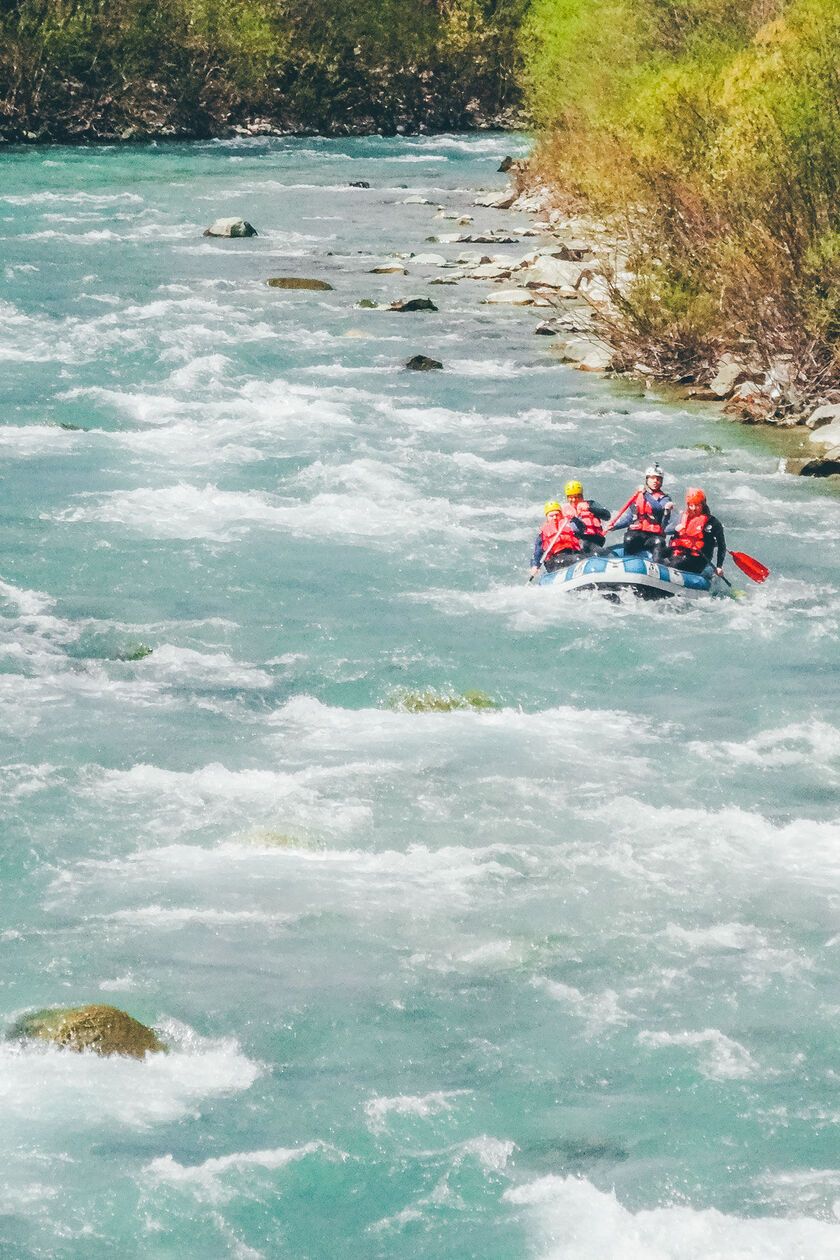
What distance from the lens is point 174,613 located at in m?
18.5

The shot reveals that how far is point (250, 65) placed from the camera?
72938 millimetres

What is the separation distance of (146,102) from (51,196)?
23.1 meters

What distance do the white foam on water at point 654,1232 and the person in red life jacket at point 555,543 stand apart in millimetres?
9909

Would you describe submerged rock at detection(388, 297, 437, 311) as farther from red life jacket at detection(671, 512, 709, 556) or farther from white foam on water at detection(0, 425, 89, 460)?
red life jacket at detection(671, 512, 709, 556)

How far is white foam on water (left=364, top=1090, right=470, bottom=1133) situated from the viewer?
1057 cm

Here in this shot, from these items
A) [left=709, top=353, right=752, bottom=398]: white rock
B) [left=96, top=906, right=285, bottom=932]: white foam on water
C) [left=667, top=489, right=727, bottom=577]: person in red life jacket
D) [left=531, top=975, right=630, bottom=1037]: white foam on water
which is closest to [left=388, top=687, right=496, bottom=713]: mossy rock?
[left=667, top=489, right=727, bottom=577]: person in red life jacket

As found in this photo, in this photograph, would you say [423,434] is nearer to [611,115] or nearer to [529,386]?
[529,386]

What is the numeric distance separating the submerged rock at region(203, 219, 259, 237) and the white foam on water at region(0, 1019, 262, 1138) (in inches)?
1324

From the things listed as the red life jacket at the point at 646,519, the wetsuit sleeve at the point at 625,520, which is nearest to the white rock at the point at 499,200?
the wetsuit sleeve at the point at 625,520

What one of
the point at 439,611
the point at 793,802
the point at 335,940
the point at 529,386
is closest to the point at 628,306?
the point at 529,386

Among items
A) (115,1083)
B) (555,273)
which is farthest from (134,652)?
(555,273)

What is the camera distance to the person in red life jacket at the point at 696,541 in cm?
1889

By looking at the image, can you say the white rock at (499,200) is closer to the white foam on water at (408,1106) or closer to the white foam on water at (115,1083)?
the white foam on water at (115,1083)

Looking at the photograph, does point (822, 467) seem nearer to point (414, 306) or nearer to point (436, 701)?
point (436, 701)
